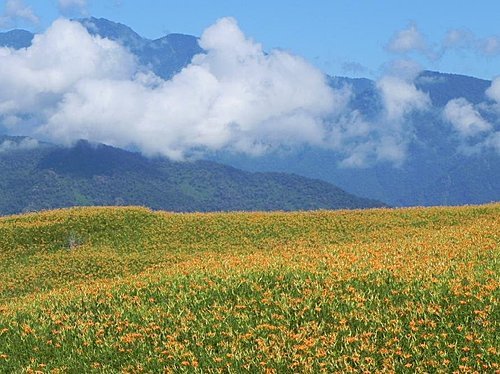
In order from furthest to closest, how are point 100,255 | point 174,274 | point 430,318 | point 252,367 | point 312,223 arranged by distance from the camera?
point 312,223
point 100,255
point 174,274
point 430,318
point 252,367

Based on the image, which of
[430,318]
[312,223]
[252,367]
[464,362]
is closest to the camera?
[464,362]

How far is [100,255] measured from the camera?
3741 centimetres

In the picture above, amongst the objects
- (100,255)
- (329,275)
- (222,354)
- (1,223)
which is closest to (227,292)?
(329,275)

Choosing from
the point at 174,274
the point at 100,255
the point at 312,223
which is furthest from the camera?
the point at 312,223

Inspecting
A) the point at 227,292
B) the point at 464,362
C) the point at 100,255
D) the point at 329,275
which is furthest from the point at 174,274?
the point at 100,255

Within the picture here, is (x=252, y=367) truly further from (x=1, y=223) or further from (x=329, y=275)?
(x=1, y=223)

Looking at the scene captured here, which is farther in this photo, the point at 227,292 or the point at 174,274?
the point at 174,274

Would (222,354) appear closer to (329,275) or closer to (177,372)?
(177,372)

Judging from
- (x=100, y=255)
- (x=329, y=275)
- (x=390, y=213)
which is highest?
(x=390, y=213)

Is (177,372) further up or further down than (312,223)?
further down

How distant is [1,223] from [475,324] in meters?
42.6

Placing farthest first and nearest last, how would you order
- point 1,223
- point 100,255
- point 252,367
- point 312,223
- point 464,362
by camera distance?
point 1,223, point 312,223, point 100,255, point 252,367, point 464,362

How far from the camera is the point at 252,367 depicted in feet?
41.5

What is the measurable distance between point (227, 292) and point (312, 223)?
1032 inches
